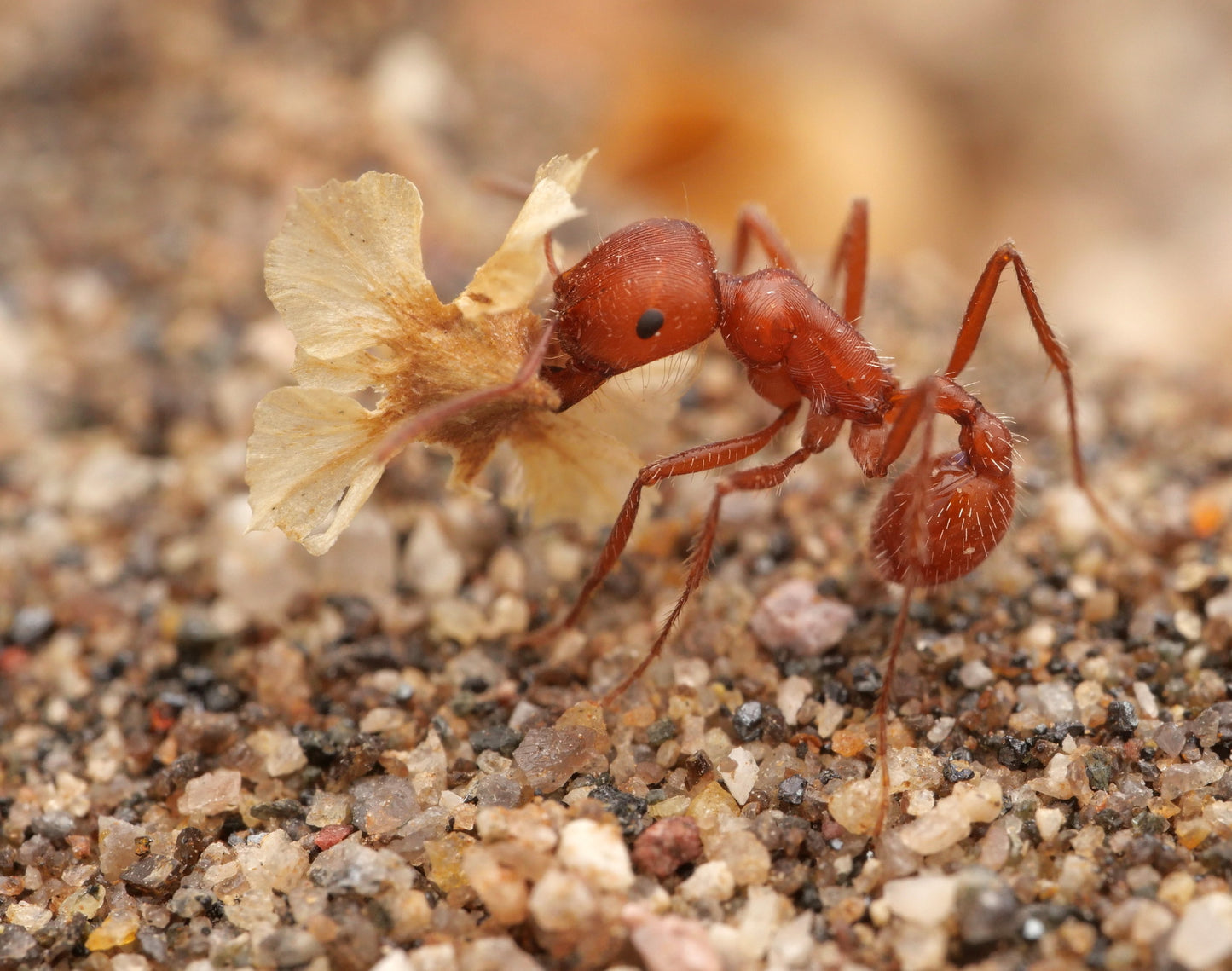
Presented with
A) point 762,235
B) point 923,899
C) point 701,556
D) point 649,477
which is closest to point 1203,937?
point 923,899

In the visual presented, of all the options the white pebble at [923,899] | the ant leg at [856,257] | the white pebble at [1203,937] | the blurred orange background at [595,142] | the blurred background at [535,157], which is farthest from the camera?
the blurred orange background at [595,142]

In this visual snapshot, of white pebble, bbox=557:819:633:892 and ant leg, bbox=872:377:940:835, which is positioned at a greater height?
ant leg, bbox=872:377:940:835

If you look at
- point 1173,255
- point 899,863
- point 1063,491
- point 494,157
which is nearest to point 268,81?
point 494,157

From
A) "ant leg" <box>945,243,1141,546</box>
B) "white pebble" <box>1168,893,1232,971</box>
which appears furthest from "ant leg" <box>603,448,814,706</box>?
"white pebble" <box>1168,893,1232,971</box>

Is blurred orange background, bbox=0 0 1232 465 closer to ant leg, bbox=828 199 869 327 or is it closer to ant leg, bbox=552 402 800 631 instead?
ant leg, bbox=828 199 869 327

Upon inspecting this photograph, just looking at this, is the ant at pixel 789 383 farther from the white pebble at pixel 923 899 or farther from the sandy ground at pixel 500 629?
the white pebble at pixel 923 899

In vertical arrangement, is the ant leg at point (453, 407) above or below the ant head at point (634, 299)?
below

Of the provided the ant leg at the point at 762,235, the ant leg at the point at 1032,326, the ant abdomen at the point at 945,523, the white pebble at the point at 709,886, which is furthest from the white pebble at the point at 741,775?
the ant leg at the point at 762,235
